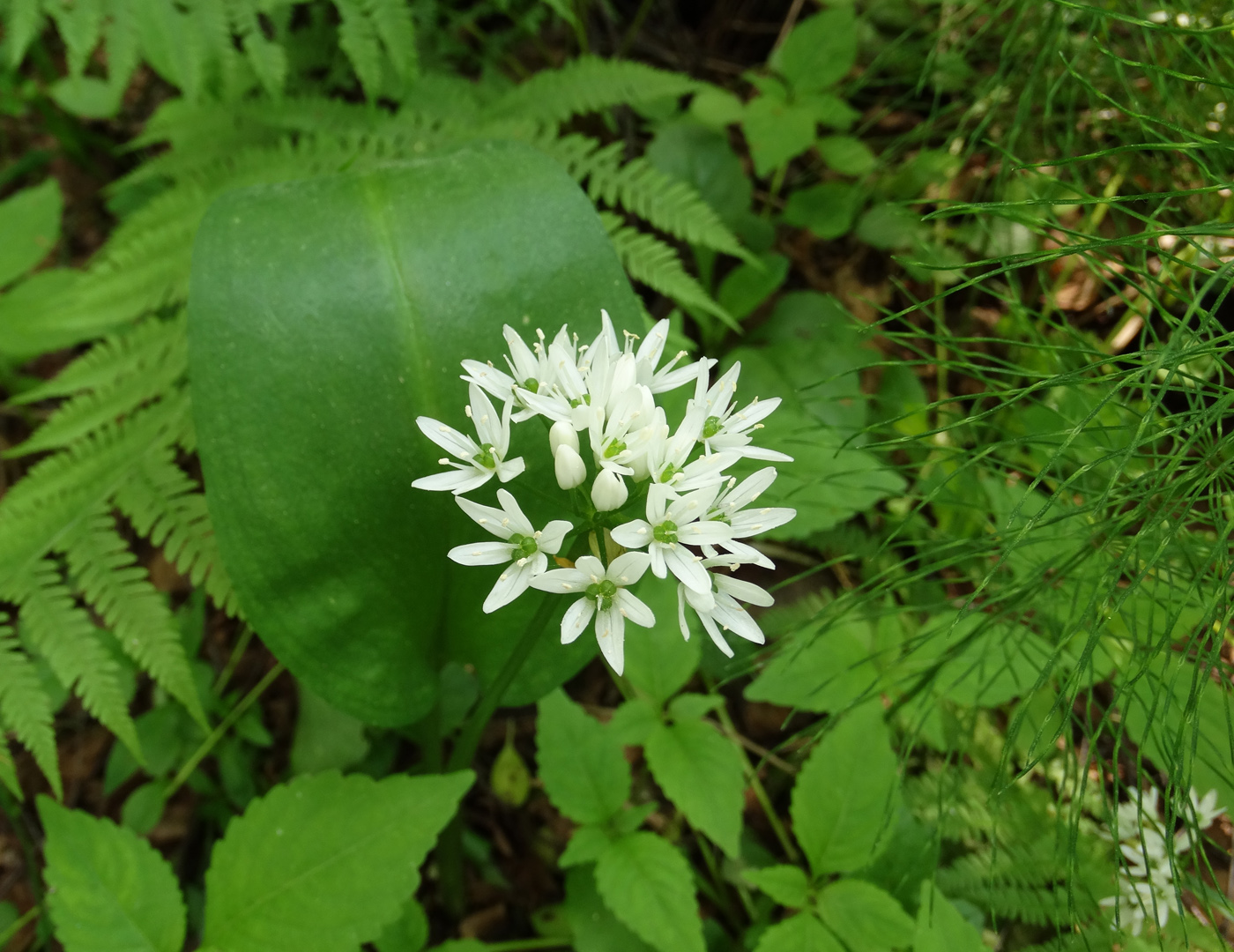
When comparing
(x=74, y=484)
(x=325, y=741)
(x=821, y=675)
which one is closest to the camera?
(x=821, y=675)

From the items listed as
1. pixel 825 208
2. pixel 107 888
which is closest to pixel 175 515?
pixel 107 888

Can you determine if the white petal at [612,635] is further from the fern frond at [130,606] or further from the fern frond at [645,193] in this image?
the fern frond at [645,193]

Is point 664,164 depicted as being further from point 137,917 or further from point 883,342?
point 137,917

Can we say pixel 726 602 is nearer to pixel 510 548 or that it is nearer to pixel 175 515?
pixel 510 548

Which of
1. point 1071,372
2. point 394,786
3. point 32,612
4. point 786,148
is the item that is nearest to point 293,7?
point 786,148

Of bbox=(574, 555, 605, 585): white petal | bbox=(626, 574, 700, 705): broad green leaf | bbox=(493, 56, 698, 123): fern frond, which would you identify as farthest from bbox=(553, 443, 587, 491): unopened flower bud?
bbox=(493, 56, 698, 123): fern frond

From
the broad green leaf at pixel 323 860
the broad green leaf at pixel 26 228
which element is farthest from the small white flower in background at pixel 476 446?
the broad green leaf at pixel 26 228

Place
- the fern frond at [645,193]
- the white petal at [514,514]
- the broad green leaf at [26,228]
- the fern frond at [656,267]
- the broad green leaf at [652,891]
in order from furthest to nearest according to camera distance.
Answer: the broad green leaf at [26,228] → the fern frond at [645,193] → the fern frond at [656,267] → the broad green leaf at [652,891] → the white petal at [514,514]
